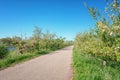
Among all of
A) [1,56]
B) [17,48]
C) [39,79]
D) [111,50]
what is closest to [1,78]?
[39,79]

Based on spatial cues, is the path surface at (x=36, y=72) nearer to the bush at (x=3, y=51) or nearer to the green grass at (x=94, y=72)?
the green grass at (x=94, y=72)

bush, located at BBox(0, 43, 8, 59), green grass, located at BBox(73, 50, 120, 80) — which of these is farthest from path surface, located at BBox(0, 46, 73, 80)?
bush, located at BBox(0, 43, 8, 59)

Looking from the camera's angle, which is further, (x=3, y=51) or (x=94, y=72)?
(x=3, y=51)

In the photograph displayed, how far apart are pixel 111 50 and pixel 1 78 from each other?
5.90 m

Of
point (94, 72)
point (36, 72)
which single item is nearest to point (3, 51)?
point (36, 72)

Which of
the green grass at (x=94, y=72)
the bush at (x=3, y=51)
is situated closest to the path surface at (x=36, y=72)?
the green grass at (x=94, y=72)

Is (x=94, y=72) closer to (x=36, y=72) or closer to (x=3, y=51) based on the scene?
(x=36, y=72)

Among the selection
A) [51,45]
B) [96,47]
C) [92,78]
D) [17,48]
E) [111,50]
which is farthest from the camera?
[51,45]

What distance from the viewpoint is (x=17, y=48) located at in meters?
27.2

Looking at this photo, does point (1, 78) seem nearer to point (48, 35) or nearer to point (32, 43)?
point (32, 43)

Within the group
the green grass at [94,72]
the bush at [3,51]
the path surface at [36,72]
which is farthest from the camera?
the bush at [3,51]

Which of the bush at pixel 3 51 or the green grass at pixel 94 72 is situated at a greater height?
the bush at pixel 3 51

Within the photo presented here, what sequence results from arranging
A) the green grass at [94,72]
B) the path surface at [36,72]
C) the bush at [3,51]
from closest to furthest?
the green grass at [94,72] < the path surface at [36,72] < the bush at [3,51]

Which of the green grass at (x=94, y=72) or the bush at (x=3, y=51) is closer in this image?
the green grass at (x=94, y=72)
